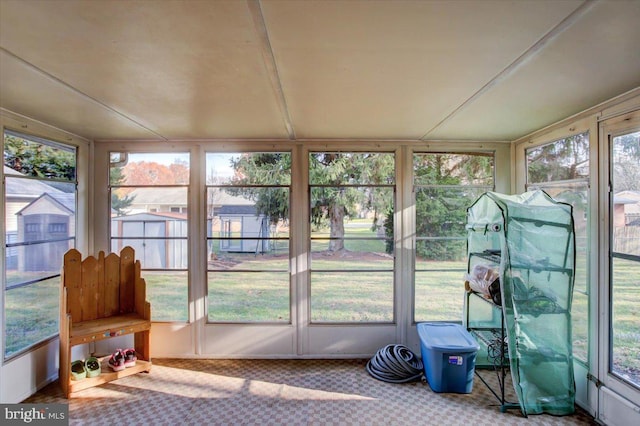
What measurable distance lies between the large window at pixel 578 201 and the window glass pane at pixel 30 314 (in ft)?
17.0

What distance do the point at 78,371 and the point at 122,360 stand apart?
0.38 m

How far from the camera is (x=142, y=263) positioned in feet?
13.5

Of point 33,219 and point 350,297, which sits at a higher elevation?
point 33,219

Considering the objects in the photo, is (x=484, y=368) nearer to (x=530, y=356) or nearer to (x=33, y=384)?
(x=530, y=356)

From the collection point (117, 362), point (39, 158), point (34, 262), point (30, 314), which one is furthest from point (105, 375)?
point (39, 158)

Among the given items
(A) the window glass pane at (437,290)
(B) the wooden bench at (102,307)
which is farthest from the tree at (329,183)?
(B) the wooden bench at (102,307)

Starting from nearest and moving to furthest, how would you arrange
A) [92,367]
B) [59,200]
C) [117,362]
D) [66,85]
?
[66,85], [92,367], [117,362], [59,200]

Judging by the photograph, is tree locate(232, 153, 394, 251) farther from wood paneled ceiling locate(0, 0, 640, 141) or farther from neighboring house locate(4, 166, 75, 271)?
neighboring house locate(4, 166, 75, 271)

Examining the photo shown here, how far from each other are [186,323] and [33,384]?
1.44 metres

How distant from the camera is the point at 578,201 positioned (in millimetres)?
3020

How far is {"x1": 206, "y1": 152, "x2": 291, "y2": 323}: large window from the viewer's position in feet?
13.3

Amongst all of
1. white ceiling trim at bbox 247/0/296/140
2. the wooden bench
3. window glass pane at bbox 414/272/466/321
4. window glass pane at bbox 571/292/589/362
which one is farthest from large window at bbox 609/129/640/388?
the wooden bench

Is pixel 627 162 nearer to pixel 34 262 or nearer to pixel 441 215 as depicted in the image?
pixel 441 215

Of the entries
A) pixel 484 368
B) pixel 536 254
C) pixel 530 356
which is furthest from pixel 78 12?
pixel 484 368
